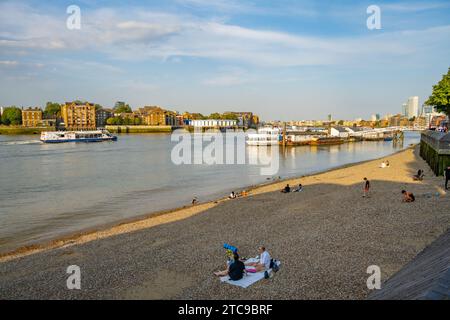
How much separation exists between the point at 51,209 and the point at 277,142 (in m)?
65.0

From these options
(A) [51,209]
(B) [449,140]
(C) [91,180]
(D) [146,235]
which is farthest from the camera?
(C) [91,180]

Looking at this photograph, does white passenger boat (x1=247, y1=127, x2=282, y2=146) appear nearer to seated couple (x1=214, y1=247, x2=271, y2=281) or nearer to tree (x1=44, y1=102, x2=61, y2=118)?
seated couple (x1=214, y1=247, x2=271, y2=281)

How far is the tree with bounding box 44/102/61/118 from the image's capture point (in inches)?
7064

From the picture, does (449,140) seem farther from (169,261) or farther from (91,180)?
(91,180)

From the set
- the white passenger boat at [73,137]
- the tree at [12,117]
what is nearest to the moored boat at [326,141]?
the white passenger boat at [73,137]

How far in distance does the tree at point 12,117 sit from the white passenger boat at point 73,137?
248ft

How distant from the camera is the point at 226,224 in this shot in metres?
15.9

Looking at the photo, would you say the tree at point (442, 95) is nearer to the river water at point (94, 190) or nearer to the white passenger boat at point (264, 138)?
the river water at point (94, 190)

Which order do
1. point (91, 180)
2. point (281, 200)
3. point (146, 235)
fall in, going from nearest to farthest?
point (146, 235) → point (281, 200) → point (91, 180)

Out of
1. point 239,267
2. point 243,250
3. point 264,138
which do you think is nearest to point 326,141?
point 264,138

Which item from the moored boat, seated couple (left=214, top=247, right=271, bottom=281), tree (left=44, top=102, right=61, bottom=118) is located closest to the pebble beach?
seated couple (left=214, top=247, right=271, bottom=281)

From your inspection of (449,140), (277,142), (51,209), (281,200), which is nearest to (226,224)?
(281,200)

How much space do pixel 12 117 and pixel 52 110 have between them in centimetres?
2424

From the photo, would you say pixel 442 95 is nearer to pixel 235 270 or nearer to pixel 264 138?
pixel 264 138
